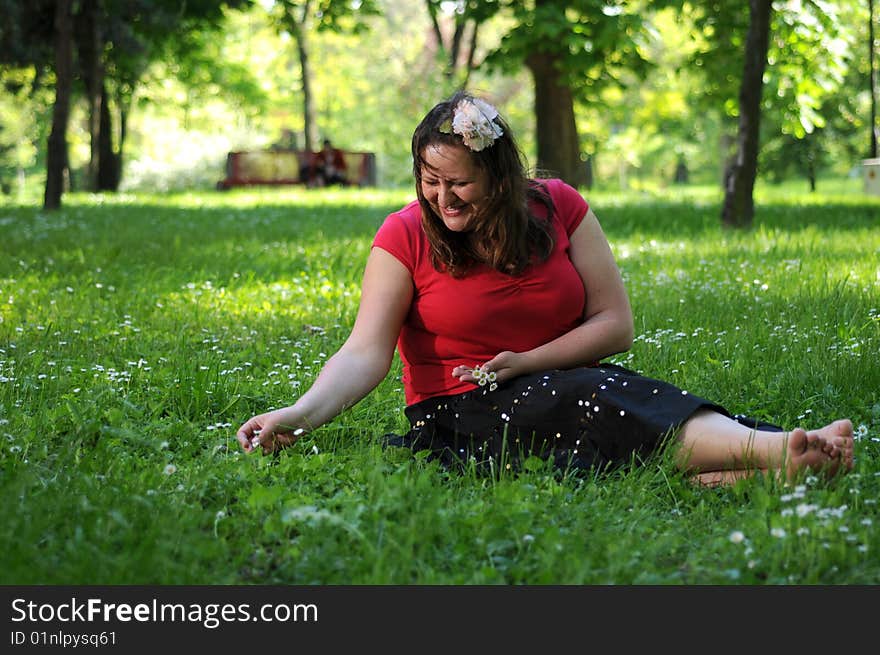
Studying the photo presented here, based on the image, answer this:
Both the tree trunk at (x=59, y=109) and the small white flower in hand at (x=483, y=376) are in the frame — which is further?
the tree trunk at (x=59, y=109)

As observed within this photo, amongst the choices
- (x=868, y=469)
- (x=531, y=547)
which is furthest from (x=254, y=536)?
(x=868, y=469)

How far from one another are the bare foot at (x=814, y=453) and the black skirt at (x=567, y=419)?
371 mm

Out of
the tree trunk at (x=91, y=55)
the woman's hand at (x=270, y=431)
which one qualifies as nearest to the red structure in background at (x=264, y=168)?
the tree trunk at (x=91, y=55)

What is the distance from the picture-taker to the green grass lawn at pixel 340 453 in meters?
3.04

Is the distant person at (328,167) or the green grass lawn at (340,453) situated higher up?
the distant person at (328,167)

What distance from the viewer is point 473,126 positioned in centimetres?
394

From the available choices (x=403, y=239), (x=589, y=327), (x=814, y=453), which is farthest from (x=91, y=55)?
(x=814, y=453)

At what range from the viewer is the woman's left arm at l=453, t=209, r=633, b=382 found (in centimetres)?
421

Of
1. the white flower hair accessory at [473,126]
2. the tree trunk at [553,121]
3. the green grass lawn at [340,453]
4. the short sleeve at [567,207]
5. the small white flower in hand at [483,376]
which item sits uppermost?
the tree trunk at [553,121]

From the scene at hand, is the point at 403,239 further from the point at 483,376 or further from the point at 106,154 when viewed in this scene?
the point at 106,154

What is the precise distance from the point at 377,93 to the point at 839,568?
231 feet

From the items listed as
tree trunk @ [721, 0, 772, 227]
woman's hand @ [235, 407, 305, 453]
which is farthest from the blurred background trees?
woman's hand @ [235, 407, 305, 453]

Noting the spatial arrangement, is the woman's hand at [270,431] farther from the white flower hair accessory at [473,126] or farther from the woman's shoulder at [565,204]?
the woman's shoulder at [565,204]
